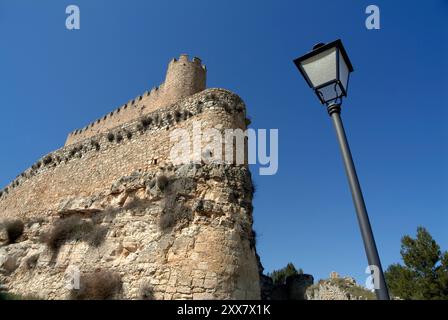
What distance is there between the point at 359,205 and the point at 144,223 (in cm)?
813

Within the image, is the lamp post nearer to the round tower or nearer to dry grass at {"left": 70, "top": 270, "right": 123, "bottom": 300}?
dry grass at {"left": 70, "top": 270, "right": 123, "bottom": 300}

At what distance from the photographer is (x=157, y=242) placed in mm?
9570

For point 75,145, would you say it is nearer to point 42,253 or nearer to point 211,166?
point 42,253

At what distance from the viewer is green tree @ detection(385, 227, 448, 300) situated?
72.3 feet

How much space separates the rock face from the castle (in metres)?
11.1

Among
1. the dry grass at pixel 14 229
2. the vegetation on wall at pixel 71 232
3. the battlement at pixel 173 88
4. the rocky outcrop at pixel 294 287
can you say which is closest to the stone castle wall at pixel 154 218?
the vegetation on wall at pixel 71 232

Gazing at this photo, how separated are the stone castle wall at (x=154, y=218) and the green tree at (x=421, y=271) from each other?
1863 cm

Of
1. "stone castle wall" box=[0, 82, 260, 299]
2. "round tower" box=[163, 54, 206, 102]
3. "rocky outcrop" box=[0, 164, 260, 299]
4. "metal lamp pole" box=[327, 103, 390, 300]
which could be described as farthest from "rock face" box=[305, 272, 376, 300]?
"metal lamp pole" box=[327, 103, 390, 300]

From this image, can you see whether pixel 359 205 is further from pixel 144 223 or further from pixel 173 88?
pixel 173 88

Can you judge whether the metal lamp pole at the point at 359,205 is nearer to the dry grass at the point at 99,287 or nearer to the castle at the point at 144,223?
the castle at the point at 144,223

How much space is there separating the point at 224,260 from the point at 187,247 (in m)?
1.09

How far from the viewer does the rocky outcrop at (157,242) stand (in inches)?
347

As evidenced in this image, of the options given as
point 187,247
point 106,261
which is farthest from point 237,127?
point 106,261
